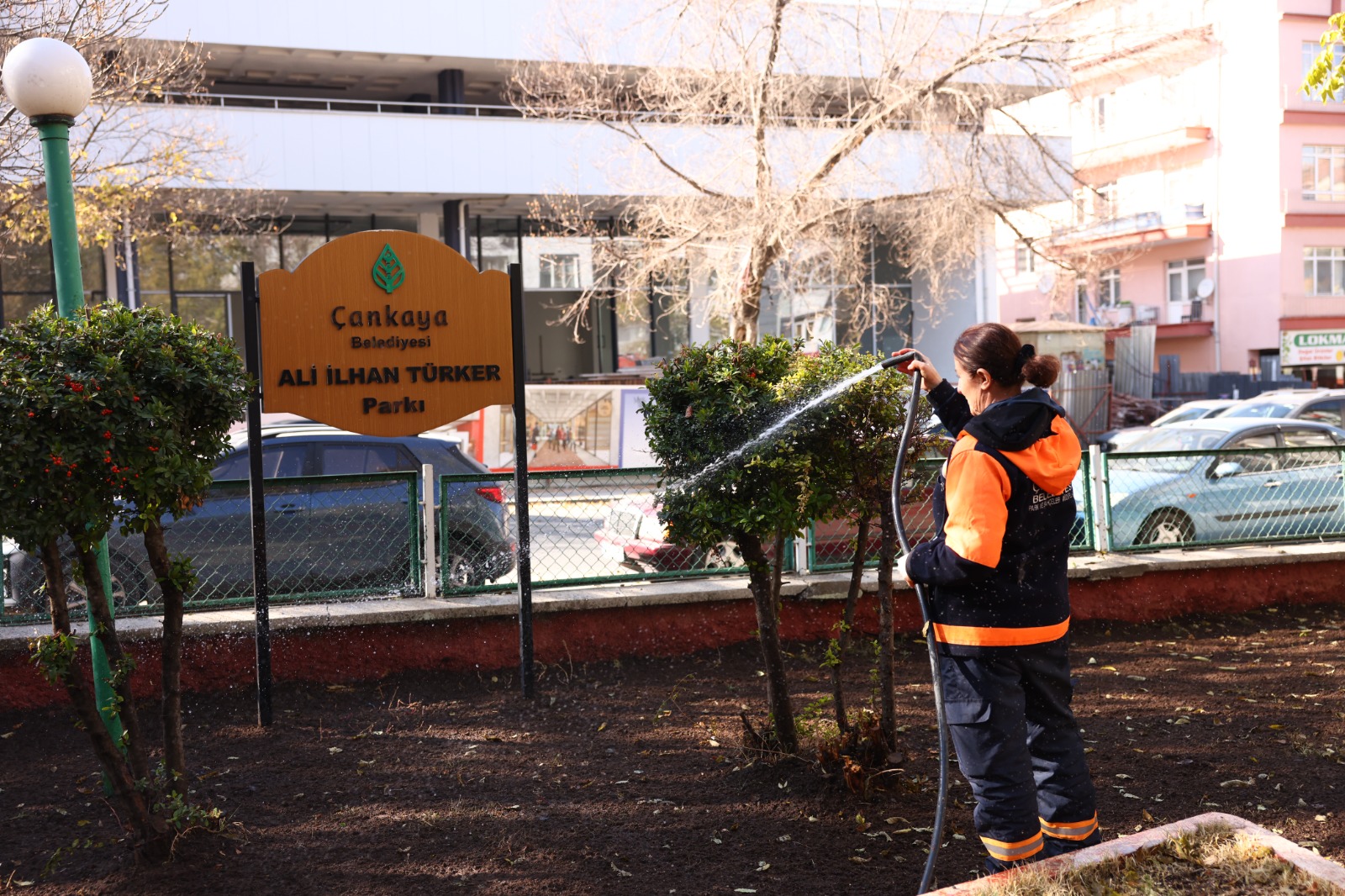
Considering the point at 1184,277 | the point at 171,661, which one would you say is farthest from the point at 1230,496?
the point at 1184,277

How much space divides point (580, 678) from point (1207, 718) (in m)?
3.42

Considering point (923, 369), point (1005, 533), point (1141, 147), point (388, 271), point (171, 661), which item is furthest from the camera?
point (1141, 147)

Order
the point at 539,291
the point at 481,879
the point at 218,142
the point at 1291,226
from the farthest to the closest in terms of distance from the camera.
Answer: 1. the point at 1291,226
2. the point at 539,291
3. the point at 218,142
4. the point at 481,879

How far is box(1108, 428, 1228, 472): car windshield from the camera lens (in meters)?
9.36

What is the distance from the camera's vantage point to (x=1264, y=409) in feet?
61.7

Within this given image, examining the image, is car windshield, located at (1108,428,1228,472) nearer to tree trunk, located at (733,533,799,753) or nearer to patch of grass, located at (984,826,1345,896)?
tree trunk, located at (733,533,799,753)

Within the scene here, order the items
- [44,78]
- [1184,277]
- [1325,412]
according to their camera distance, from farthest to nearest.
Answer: [1184,277] < [1325,412] < [44,78]

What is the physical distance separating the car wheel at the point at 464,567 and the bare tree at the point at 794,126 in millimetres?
8713

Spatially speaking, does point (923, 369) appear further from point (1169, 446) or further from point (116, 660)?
point (1169, 446)

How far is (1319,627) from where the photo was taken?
8188 millimetres

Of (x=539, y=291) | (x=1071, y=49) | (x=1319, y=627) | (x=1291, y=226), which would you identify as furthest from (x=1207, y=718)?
(x=1291, y=226)

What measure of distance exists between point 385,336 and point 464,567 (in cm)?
174

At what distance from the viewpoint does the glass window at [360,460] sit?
343 inches

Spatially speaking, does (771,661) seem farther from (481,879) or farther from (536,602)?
(536,602)
